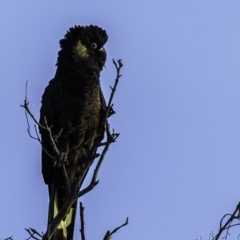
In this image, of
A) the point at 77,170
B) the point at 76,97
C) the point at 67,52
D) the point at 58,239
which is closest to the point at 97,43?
the point at 67,52

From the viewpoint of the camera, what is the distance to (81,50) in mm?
7820

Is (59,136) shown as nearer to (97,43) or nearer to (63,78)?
(63,78)

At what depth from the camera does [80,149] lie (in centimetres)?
732

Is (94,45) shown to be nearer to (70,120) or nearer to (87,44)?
(87,44)

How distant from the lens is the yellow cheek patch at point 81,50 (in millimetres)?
7743

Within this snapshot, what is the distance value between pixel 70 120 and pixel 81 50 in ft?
3.54

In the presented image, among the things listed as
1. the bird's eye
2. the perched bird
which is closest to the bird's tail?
the perched bird

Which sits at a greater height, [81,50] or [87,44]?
[87,44]

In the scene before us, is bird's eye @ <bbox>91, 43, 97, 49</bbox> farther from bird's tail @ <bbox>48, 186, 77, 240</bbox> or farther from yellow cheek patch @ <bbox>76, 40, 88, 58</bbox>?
bird's tail @ <bbox>48, 186, 77, 240</bbox>

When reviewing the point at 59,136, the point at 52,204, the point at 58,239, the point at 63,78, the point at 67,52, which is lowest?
the point at 58,239

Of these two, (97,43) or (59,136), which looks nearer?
(59,136)

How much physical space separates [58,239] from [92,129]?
1298 millimetres

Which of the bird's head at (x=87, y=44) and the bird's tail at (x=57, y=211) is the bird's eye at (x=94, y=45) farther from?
the bird's tail at (x=57, y=211)

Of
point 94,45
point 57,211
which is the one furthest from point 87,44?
point 57,211
